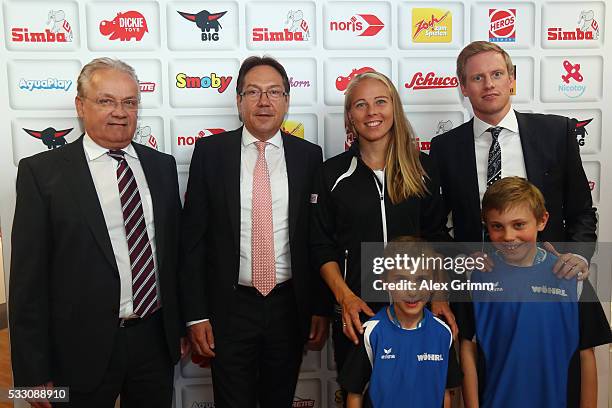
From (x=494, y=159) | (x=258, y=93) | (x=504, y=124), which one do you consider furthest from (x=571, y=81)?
(x=258, y=93)

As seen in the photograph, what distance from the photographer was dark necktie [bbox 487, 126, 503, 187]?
2.29m

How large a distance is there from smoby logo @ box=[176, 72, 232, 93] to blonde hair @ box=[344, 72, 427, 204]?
86cm

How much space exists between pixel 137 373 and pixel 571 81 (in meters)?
2.67

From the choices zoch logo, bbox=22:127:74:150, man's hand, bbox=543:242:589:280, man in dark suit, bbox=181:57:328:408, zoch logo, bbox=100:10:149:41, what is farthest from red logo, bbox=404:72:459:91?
zoch logo, bbox=22:127:74:150

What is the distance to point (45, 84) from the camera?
2.74 meters

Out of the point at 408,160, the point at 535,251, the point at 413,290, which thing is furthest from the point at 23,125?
the point at 535,251

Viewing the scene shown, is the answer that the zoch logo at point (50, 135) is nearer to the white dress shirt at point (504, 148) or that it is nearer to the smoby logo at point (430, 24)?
the smoby logo at point (430, 24)

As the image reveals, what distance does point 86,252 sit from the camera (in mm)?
2027

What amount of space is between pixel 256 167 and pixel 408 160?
0.66 m

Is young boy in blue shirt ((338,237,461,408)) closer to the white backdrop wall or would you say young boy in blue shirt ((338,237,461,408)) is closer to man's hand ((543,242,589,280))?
man's hand ((543,242,589,280))

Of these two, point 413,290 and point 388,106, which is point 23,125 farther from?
point 413,290

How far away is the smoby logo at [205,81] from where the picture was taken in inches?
110

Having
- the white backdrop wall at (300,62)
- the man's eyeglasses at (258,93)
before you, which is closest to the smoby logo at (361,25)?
the white backdrop wall at (300,62)

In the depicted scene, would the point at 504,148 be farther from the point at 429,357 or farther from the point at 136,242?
the point at 136,242
